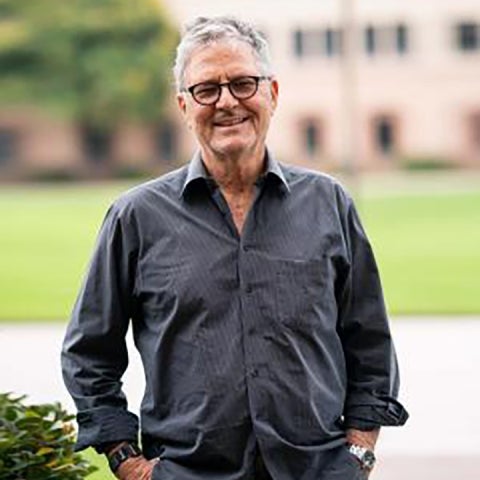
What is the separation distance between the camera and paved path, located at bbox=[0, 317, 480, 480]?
903 cm

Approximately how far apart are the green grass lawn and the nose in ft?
50.6

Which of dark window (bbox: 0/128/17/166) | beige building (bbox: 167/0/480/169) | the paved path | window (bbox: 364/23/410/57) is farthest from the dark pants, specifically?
dark window (bbox: 0/128/17/166)

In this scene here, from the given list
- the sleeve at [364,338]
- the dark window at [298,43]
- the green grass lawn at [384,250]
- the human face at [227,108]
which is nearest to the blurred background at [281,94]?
the dark window at [298,43]

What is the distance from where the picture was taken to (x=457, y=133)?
78.8m

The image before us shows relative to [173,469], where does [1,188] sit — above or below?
below

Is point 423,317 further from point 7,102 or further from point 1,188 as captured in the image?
point 7,102

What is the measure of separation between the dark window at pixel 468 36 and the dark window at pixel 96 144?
18.0m

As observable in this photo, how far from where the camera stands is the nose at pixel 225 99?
360 cm

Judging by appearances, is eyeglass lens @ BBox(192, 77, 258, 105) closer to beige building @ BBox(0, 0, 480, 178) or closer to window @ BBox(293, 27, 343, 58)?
beige building @ BBox(0, 0, 480, 178)

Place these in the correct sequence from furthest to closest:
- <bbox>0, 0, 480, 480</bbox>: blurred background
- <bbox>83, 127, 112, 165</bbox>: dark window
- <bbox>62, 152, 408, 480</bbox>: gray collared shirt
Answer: <bbox>83, 127, 112, 165</bbox>: dark window
<bbox>0, 0, 480, 480</bbox>: blurred background
<bbox>62, 152, 408, 480</bbox>: gray collared shirt

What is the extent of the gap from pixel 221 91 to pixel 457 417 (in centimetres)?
Result: 753

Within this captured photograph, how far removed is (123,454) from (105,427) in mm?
73

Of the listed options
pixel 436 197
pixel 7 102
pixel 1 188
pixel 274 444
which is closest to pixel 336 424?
pixel 274 444

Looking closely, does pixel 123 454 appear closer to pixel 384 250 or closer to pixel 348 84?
pixel 384 250
